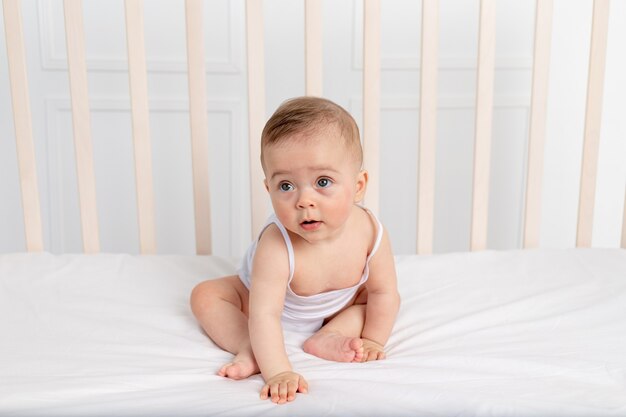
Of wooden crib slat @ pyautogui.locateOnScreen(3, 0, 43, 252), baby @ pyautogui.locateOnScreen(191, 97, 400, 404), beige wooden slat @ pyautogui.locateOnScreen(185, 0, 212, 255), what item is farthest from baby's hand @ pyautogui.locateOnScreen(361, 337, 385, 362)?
wooden crib slat @ pyautogui.locateOnScreen(3, 0, 43, 252)

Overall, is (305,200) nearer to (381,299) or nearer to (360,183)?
(360,183)

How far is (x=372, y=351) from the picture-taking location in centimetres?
92

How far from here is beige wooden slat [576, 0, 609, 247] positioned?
50.7 inches

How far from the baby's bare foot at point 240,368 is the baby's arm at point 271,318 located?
2cm

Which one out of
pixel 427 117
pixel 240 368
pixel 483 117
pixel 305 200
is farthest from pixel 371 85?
pixel 240 368

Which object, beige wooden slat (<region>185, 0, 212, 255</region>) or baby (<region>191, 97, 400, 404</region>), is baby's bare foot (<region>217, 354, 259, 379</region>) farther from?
beige wooden slat (<region>185, 0, 212, 255</region>)

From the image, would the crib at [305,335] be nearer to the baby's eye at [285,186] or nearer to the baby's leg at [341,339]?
the baby's leg at [341,339]

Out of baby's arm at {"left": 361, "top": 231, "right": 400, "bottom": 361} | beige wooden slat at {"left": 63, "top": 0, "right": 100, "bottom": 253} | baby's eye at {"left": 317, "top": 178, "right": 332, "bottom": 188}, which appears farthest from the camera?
beige wooden slat at {"left": 63, "top": 0, "right": 100, "bottom": 253}

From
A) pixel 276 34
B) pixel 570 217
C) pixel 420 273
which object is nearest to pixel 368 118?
pixel 420 273

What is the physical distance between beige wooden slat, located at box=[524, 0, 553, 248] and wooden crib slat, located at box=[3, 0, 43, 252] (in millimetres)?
931

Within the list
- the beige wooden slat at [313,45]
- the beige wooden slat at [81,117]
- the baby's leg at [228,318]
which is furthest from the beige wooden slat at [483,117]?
the beige wooden slat at [81,117]

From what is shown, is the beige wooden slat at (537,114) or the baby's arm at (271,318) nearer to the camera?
the baby's arm at (271,318)

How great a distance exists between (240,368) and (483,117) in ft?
2.33

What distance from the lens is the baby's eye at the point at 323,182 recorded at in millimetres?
862
